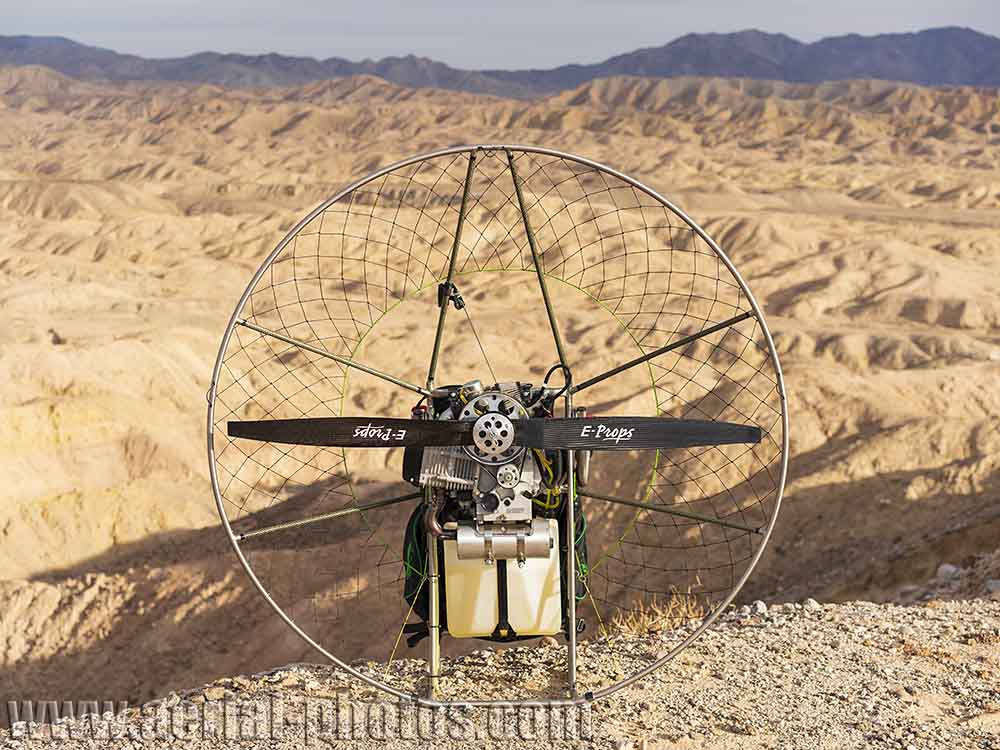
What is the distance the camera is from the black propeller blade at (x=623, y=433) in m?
7.73

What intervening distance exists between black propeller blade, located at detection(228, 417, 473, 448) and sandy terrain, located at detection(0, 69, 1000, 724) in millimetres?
8977

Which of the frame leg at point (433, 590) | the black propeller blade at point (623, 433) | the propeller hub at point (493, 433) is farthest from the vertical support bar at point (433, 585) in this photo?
the black propeller blade at point (623, 433)

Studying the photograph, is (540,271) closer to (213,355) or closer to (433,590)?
(433,590)

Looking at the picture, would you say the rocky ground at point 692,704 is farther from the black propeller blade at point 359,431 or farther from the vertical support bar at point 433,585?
the black propeller blade at point 359,431

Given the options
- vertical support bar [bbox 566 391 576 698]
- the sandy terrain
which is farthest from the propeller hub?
the sandy terrain

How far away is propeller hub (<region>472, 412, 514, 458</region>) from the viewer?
762 centimetres

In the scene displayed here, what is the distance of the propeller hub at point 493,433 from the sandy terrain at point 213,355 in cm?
876

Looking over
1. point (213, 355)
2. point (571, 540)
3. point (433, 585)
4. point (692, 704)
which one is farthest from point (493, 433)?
point (213, 355)

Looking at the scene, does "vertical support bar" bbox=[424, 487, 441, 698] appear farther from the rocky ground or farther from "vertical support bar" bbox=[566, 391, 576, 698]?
"vertical support bar" bbox=[566, 391, 576, 698]

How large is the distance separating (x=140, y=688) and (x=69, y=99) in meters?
203

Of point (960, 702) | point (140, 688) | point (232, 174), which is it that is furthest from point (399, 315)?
point (232, 174)

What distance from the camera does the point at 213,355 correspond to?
40.3 m

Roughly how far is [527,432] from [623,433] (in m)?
0.73

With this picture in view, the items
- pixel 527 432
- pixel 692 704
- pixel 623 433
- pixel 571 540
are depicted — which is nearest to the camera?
pixel 527 432
